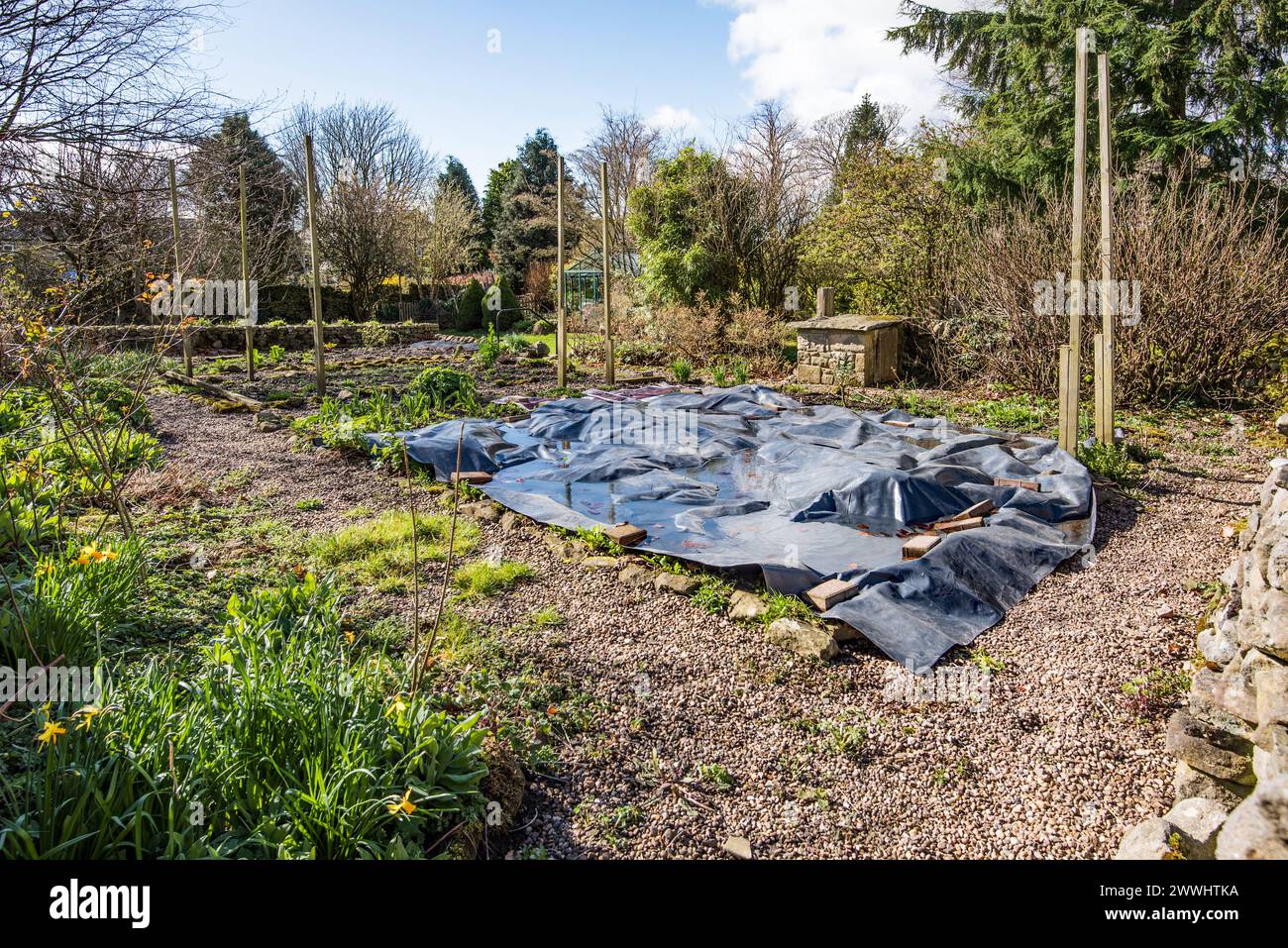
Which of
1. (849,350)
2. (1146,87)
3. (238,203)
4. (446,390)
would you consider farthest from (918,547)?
(238,203)

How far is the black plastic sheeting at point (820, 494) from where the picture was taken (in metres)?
4.03

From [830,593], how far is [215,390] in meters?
9.57

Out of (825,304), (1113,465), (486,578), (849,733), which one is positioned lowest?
(849,733)

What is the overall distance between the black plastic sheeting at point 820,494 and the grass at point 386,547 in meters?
0.63

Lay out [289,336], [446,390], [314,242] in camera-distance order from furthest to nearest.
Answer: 1. [289,336]
2. [314,242]
3. [446,390]

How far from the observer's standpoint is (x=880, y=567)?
4.13 metres

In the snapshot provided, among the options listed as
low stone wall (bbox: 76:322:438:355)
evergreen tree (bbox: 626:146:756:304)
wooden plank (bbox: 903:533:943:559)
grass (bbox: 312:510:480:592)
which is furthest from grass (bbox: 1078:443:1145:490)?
low stone wall (bbox: 76:322:438:355)

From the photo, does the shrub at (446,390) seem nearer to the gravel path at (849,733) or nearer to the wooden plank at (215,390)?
the wooden plank at (215,390)

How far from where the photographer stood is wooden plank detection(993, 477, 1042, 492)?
→ 18.3ft

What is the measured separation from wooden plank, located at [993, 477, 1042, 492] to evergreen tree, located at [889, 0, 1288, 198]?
25.3 feet

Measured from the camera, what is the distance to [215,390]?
1045cm

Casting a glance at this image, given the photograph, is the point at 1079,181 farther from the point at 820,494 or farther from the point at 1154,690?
the point at 1154,690

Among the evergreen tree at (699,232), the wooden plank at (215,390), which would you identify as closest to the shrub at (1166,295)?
the evergreen tree at (699,232)
